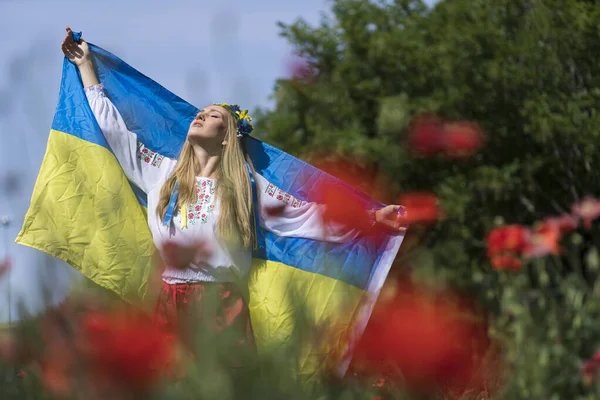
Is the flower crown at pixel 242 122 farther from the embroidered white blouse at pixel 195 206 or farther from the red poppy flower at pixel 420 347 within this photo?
the red poppy flower at pixel 420 347

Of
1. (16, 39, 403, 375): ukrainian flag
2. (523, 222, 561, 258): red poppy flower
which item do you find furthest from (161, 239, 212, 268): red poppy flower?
(16, 39, 403, 375): ukrainian flag

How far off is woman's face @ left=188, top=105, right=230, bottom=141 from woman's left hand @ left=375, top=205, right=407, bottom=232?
786mm

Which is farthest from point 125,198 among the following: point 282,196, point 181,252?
point 181,252

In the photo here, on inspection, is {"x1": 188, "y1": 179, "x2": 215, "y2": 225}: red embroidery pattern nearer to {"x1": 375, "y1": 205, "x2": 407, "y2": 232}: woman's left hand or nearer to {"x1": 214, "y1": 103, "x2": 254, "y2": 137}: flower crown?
{"x1": 214, "y1": 103, "x2": 254, "y2": 137}: flower crown

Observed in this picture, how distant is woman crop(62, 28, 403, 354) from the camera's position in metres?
3.36

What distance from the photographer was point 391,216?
3.99 metres

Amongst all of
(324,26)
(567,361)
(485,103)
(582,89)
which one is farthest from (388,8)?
(567,361)

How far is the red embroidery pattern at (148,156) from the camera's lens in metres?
3.75

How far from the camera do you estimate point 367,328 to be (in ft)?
4.67

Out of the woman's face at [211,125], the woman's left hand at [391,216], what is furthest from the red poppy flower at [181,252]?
the woman's left hand at [391,216]

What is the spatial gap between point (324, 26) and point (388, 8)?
1.12 meters

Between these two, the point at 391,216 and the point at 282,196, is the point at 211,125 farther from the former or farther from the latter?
the point at 391,216

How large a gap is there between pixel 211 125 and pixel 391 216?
0.92 m

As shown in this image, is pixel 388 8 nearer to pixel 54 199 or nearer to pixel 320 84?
pixel 320 84
